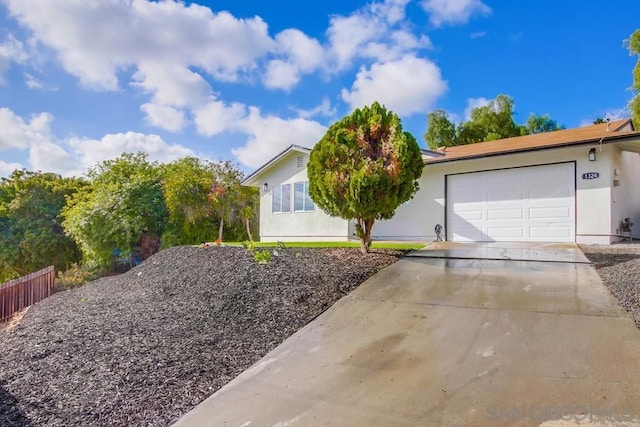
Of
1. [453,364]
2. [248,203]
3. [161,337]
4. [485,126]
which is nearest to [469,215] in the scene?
[453,364]

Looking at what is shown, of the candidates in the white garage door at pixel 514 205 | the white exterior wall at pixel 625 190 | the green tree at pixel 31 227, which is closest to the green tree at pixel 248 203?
the white garage door at pixel 514 205

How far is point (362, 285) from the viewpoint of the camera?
583cm

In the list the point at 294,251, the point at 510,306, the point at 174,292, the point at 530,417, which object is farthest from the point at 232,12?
the point at 530,417

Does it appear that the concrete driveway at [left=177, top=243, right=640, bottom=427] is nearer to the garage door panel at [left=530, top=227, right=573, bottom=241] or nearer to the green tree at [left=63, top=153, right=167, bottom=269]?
the garage door panel at [left=530, top=227, right=573, bottom=241]

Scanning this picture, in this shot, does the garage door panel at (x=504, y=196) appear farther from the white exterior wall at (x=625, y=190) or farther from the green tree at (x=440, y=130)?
the green tree at (x=440, y=130)

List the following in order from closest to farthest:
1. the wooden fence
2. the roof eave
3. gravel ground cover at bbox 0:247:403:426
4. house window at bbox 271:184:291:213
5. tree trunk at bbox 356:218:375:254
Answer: gravel ground cover at bbox 0:247:403:426, tree trunk at bbox 356:218:375:254, the roof eave, the wooden fence, house window at bbox 271:184:291:213

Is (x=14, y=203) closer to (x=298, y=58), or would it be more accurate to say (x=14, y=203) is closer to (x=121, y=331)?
(x=298, y=58)

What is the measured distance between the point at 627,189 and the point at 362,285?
10601mm

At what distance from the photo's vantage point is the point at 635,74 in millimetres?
11297

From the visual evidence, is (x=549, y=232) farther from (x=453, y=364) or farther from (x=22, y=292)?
(x=22, y=292)

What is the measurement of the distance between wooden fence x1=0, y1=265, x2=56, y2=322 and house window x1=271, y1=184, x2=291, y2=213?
8089 millimetres

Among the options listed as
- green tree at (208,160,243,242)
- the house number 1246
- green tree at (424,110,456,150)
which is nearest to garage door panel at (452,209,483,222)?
the house number 1246

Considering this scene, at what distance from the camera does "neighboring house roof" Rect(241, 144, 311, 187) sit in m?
13.6

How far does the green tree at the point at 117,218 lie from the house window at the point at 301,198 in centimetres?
750
